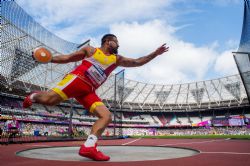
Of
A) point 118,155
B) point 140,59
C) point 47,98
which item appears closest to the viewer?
point 47,98

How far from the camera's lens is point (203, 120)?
68062mm

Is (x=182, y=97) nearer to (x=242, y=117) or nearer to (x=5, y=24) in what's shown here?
(x=242, y=117)

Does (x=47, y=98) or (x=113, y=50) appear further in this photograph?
(x=113, y=50)

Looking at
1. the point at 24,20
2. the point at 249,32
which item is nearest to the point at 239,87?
the point at 24,20

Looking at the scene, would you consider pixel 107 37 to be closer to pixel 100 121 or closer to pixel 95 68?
pixel 95 68

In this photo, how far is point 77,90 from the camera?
4547 mm

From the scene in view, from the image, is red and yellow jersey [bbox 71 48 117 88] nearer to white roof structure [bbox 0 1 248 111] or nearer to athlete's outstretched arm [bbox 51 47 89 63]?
athlete's outstretched arm [bbox 51 47 89 63]

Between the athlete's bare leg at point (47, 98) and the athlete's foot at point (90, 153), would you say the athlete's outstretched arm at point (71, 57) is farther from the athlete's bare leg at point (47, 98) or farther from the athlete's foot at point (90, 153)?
the athlete's foot at point (90, 153)

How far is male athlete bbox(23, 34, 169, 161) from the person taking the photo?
440 centimetres

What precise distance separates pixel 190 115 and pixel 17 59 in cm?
5393

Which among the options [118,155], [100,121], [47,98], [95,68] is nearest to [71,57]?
[95,68]

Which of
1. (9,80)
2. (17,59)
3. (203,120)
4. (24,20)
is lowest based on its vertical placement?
(203,120)

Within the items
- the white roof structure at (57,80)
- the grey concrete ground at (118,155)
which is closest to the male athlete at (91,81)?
the grey concrete ground at (118,155)

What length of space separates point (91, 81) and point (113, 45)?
2.84 ft
